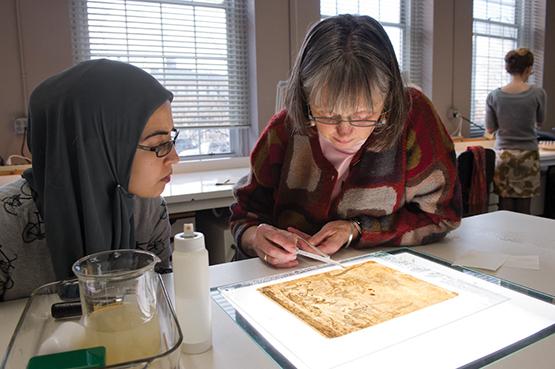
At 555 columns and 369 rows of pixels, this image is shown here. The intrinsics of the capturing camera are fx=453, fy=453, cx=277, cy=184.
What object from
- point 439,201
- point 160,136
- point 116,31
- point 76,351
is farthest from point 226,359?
point 116,31

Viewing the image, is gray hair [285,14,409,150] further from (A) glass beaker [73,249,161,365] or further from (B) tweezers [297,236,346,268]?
(A) glass beaker [73,249,161,365]

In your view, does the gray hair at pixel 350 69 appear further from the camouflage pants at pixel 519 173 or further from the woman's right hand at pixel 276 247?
the camouflage pants at pixel 519 173

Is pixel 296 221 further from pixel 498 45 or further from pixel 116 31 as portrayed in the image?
pixel 498 45

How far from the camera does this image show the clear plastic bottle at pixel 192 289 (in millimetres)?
642

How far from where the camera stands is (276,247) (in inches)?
41.6

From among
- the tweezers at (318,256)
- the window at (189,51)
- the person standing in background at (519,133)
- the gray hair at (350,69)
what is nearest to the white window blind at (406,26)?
the person standing in background at (519,133)

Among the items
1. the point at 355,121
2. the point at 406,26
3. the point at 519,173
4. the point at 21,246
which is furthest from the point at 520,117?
the point at 21,246

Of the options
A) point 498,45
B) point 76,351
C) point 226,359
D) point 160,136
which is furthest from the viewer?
point 498,45

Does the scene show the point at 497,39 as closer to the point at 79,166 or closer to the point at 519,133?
the point at 519,133

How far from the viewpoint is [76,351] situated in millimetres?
523

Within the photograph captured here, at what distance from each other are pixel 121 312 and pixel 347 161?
813 mm

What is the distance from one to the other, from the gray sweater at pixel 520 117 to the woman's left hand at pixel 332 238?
2.91 metres

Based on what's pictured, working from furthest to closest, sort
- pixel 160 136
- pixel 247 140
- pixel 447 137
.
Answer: pixel 247 140 < pixel 447 137 < pixel 160 136

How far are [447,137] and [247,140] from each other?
229 centimetres
